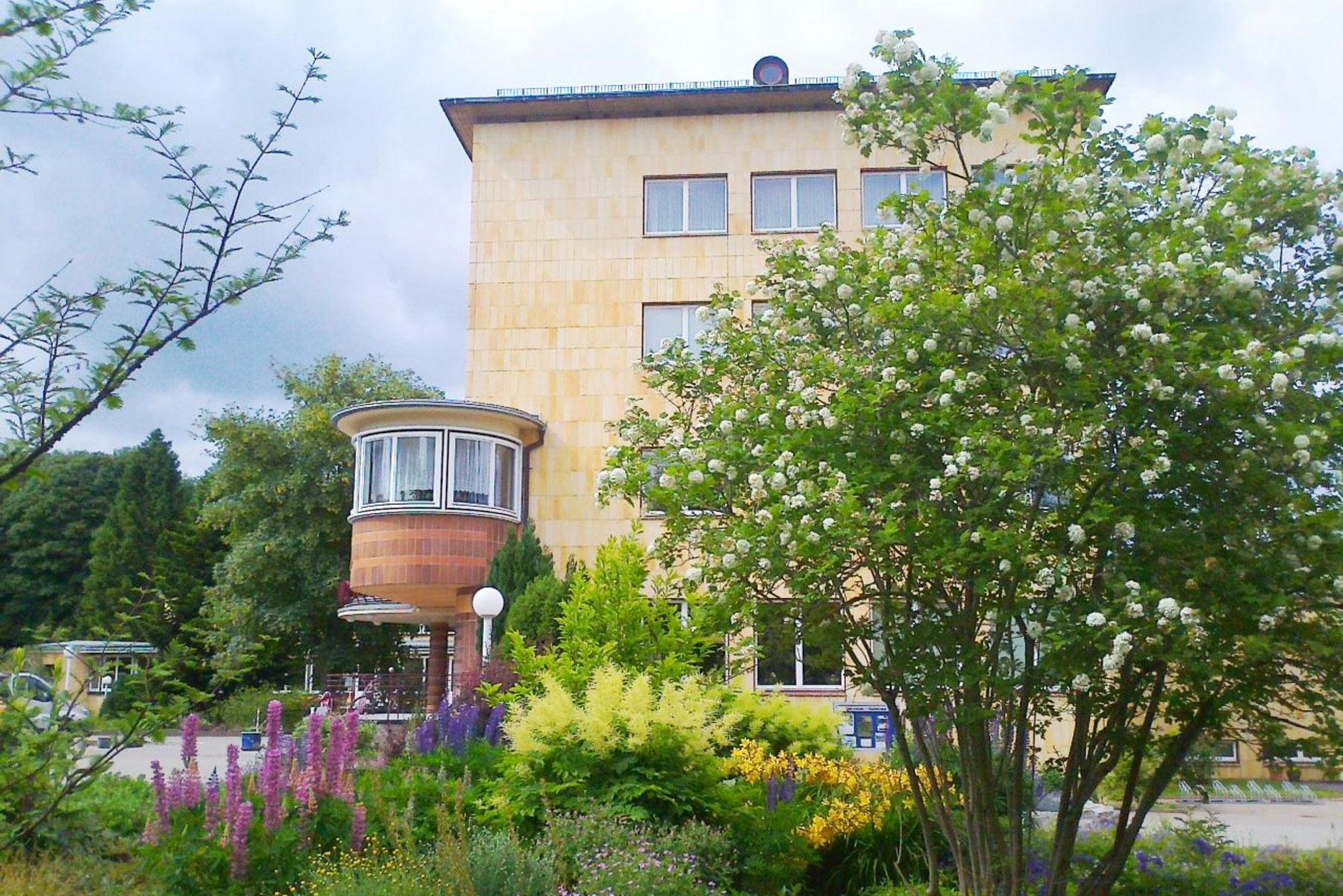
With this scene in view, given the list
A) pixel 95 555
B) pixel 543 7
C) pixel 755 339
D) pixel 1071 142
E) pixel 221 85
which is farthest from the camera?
pixel 95 555

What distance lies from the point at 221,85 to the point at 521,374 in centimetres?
1898

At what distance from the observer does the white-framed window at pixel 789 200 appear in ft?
72.9

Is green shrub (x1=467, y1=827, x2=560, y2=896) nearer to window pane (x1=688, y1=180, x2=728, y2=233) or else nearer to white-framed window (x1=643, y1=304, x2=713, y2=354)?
white-framed window (x1=643, y1=304, x2=713, y2=354)

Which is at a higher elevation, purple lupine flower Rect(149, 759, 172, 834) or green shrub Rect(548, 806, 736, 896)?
purple lupine flower Rect(149, 759, 172, 834)

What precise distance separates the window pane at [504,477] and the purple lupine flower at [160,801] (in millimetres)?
14126

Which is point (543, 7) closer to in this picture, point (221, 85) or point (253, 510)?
point (221, 85)

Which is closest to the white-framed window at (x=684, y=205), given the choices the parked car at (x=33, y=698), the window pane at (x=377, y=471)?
the window pane at (x=377, y=471)

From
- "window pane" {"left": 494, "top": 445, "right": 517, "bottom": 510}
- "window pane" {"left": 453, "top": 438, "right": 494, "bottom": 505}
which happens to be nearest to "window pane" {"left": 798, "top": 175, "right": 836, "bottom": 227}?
"window pane" {"left": 494, "top": 445, "right": 517, "bottom": 510}

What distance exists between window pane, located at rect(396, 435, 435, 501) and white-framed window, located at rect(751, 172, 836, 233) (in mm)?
7372

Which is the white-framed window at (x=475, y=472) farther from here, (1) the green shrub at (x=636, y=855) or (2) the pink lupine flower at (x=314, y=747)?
(1) the green shrub at (x=636, y=855)

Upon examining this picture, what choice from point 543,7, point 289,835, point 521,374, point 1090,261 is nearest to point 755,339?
point 1090,261

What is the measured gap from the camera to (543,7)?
491 cm

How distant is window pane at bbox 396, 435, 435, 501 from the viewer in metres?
20.8

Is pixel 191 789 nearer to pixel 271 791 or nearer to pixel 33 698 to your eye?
pixel 271 791
